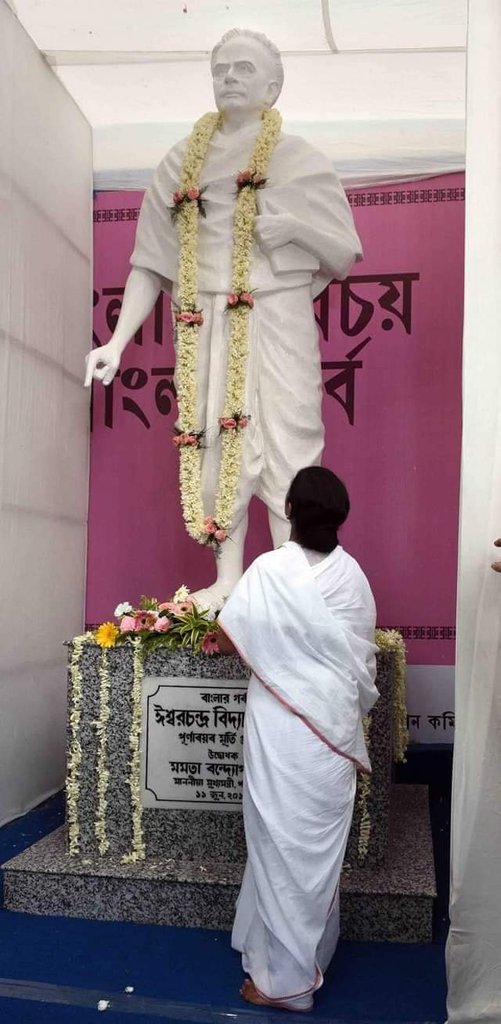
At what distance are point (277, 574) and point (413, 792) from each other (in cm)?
185

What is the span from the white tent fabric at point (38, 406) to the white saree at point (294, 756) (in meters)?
1.55

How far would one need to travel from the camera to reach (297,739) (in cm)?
241

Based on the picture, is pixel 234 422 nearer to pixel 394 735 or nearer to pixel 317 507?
pixel 317 507

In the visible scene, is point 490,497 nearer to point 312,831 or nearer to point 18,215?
point 312,831

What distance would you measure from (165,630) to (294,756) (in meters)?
0.83

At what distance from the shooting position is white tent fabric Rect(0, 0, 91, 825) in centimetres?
381

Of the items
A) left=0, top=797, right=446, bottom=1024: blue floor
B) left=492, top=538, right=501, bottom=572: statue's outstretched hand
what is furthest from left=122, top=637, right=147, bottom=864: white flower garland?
left=492, top=538, right=501, bottom=572: statue's outstretched hand

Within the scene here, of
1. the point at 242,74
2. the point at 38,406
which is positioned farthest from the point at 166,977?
the point at 242,74

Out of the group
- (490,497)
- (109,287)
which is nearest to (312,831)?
(490,497)

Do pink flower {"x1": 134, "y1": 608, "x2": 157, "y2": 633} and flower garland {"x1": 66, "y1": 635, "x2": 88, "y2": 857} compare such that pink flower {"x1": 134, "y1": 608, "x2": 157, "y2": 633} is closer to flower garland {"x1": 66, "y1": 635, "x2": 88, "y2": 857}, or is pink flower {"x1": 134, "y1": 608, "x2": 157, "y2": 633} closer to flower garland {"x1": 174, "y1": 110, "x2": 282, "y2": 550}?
flower garland {"x1": 66, "y1": 635, "x2": 88, "y2": 857}

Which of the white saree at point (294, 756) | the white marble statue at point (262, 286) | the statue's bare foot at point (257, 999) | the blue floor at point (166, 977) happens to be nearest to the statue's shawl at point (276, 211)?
the white marble statue at point (262, 286)

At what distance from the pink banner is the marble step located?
164 cm

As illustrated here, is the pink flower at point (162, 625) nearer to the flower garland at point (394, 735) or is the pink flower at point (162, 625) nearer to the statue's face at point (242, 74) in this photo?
the flower garland at point (394, 735)

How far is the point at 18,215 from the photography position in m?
3.96
